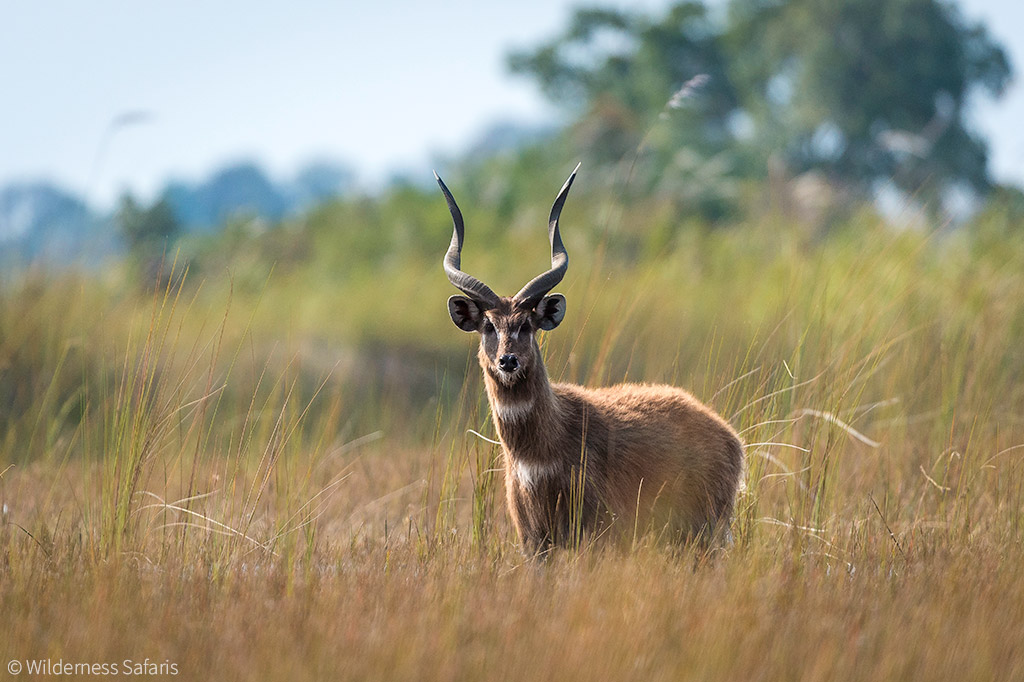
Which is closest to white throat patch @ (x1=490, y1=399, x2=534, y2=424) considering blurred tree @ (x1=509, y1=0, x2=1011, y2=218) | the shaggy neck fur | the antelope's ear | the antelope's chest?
the shaggy neck fur

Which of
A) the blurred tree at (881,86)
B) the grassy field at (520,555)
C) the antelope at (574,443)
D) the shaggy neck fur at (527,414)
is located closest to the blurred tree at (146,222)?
the grassy field at (520,555)

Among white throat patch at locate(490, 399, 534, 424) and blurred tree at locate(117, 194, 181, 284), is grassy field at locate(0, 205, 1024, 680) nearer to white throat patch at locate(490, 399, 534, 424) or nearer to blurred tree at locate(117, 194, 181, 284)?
white throat patch at locate(490, 399, 534, 424)

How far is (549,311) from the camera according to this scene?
5.02 metres

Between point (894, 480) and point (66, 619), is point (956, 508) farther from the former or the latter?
point (66, 619)

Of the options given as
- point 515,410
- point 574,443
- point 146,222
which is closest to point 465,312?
point 515,410

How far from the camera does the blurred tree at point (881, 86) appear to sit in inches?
1054

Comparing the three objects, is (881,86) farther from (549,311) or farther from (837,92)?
(549,311)

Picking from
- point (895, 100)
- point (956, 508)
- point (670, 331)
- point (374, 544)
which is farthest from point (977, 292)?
point (895, 100)

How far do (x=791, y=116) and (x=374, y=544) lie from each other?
82.6ft

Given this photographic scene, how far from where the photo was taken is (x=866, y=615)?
4133mm

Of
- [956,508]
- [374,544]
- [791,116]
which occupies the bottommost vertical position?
[374,544]

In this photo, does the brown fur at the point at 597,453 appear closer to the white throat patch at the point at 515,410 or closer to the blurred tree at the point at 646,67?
the white throat patch at the point at 515,410

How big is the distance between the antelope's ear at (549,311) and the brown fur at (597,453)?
0.02m

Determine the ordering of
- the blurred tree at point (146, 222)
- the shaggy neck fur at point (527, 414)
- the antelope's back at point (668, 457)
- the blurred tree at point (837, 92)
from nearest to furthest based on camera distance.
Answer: the shaggy neck fur at point (527, 414) < the antelope's back at point (668, 457) < the blurred tree at point (146, 222) < the blurred tree at point (837, 92)
